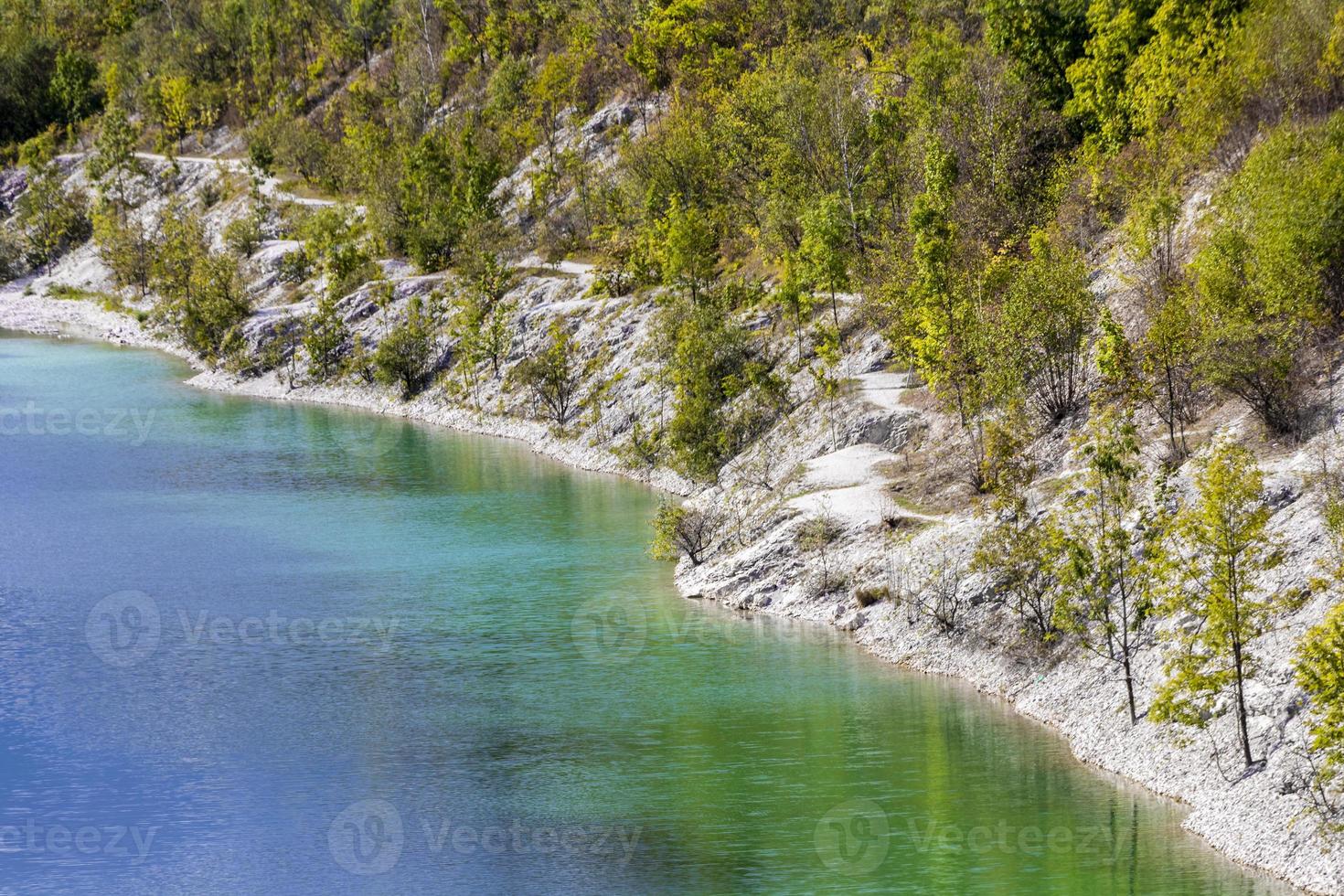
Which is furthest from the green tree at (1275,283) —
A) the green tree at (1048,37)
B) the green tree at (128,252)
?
the green tree at (128,252)

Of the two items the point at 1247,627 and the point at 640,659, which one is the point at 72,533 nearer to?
the point at 640,659

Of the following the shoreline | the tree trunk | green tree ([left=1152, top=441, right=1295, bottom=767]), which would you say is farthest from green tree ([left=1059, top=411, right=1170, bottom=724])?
the tree trunk

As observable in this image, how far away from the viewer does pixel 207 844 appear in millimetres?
40938

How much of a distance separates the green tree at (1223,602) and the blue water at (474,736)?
3438mm

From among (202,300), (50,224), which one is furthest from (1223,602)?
(50,224)

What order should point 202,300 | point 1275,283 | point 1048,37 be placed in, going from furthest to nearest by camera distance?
point 202,300 → point 1048,37 → point 1275,283

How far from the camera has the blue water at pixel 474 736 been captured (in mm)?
39344

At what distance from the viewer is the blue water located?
3934 cm

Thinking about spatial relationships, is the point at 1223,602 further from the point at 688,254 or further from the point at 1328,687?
the point at 688,254

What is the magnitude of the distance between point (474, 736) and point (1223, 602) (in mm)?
25290

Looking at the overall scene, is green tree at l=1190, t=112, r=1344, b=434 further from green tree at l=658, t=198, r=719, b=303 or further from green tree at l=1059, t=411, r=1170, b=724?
green tree at l=658, t=198, r=719, b=303

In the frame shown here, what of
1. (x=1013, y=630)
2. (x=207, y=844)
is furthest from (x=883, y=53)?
(x=207, y=844)

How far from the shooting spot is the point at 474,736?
159 feet

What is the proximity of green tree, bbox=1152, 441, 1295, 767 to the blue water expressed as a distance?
11.3 ft
